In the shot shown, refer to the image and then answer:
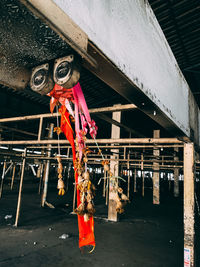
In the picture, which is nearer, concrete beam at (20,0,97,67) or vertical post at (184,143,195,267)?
concrete beam at (20,0,97,67)

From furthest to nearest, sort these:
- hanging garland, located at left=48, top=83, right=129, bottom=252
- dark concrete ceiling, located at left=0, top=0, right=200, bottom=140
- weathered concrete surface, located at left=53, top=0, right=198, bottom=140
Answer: hanging garland, located at left=48, top=83, right=129, bottom=252 < weathered concrete surface, located at left=53, top=0, right=198, bottom=140 < dark concrete ceiling, located at left=0, top=0, right=200, bottom=140

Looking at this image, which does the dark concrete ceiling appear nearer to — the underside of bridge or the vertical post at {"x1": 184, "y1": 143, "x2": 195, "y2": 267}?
the underside of bridge

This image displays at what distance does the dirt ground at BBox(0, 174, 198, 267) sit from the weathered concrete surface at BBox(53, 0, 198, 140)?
3438 mm

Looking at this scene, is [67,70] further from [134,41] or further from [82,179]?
[82,179]

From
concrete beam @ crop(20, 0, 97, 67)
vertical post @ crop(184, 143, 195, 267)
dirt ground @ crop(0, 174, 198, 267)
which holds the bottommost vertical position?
dirt ground @ crop(0, 174, 198, 267)

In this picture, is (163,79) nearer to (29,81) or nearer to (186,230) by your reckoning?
(29,81)

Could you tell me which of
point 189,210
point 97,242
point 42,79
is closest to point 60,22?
point 42,79

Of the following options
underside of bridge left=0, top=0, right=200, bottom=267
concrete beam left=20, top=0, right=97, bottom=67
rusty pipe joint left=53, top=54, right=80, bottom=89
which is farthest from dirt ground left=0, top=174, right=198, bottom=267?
concrete beam left=20, top=0, right=97, bottom=67

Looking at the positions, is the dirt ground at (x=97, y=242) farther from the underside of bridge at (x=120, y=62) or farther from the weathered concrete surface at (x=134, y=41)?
the weathered concrete surface at (x=134, y=41)

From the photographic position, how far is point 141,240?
17.2ft

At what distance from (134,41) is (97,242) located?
197 inches

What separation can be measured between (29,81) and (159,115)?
1332 mm

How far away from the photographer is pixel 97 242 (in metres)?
4.89

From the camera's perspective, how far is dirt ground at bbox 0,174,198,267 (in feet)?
12.7
